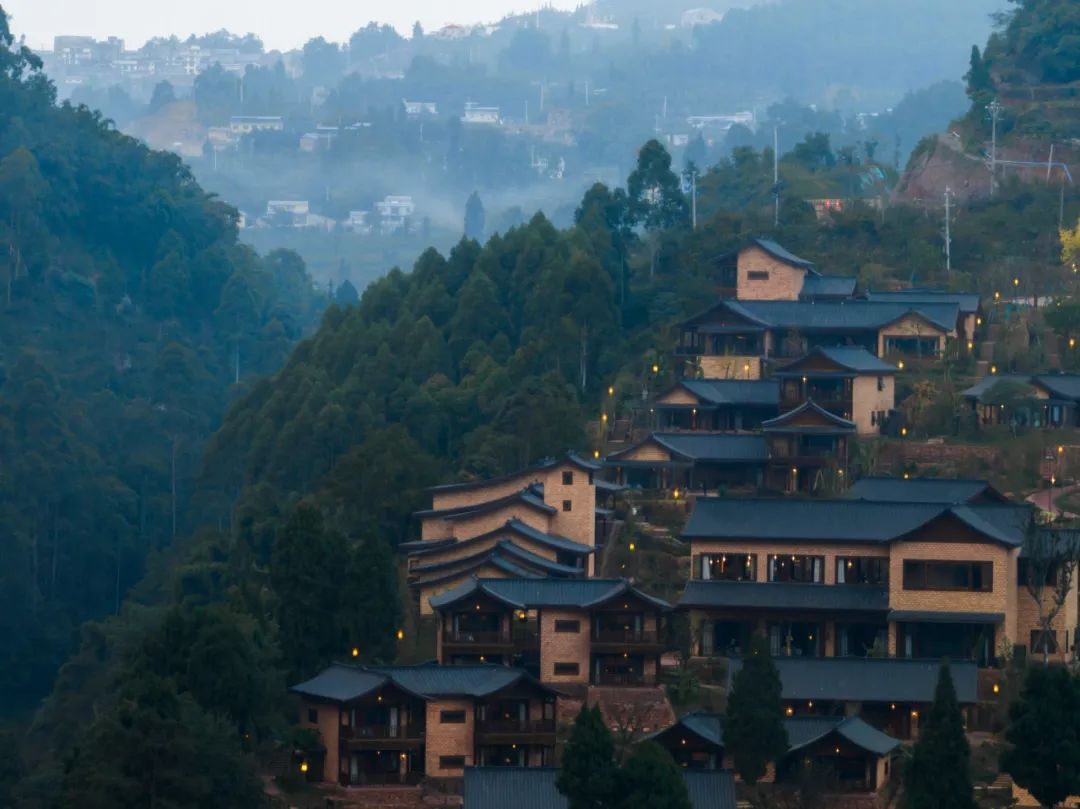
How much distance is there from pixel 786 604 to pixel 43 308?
63.3m

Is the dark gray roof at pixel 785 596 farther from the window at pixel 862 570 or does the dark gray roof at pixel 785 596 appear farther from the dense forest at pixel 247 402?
the dense forest at pixel 247 402

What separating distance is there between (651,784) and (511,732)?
6.68 m

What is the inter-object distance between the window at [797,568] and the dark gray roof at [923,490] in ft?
8.82

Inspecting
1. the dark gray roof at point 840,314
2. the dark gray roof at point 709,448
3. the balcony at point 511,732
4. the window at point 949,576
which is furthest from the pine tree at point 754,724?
the dark gray roof at point 840,314

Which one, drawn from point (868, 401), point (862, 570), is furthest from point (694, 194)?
point (862, 570)

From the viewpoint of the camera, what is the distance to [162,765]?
41.1 meters

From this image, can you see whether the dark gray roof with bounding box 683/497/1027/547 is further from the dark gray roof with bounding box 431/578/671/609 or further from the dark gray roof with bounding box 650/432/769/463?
the dark gray roof with bounding box 650/432/769/463

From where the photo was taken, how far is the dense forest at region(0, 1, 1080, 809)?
47.3m

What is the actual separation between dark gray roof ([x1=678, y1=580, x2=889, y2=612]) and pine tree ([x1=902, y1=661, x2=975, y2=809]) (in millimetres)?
9919

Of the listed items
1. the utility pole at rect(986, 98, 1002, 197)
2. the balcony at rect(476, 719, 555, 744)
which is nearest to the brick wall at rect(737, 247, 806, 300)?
the utility pole at rect(986, 98, 1002, 197)

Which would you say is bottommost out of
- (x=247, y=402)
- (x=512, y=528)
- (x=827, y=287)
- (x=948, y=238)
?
(x=247, y=402)

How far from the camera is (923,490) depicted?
54438 mm

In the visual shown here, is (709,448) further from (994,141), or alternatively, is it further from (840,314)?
(994,141)

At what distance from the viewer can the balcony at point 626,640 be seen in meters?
49.0
